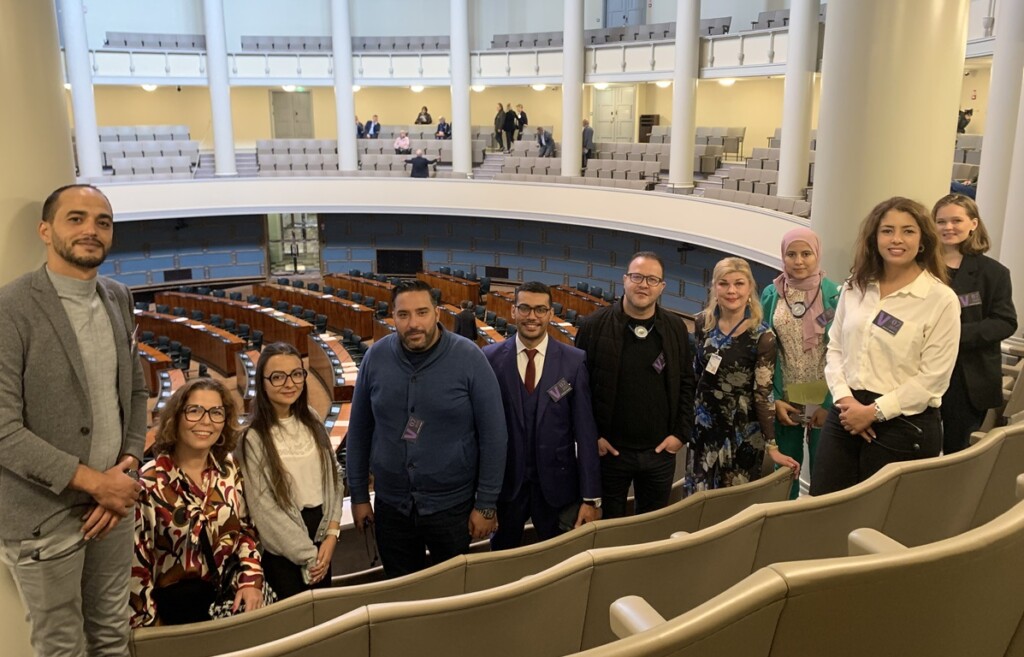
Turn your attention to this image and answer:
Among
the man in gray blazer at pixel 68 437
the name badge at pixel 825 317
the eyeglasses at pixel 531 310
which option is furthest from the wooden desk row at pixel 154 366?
the name badge at pixel 825 317

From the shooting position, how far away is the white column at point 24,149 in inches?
87.7

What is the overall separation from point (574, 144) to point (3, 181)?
15803 millimetres

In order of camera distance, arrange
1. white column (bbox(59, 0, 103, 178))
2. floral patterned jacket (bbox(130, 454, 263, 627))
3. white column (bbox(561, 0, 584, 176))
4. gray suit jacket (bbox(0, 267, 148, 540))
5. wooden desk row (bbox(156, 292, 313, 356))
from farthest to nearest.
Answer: white column (bbox(561, 0, 584, 176)), white column (bbox(59, 0, 103, 178)), wooden desk row (bbox(156, 292, 313, 356)), floral patterned jacket (bbox(130, 454, 263, 627)), gray suit jacket (bbox(0, 267, 148, 540))

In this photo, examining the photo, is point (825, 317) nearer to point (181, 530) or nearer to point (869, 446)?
point (869, 446)

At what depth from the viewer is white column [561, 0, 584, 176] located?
1706cm

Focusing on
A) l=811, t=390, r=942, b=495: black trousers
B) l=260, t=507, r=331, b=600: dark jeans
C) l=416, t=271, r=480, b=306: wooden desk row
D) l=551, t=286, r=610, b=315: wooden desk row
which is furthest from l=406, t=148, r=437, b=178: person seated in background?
l=811, t=390, r=942, b=495: black trousers

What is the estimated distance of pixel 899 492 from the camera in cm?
218

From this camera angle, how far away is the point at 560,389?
317cm

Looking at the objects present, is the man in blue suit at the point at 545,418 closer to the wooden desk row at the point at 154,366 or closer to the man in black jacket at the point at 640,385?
the man in black jacket at the point at 640,385

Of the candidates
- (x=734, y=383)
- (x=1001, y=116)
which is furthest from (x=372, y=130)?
(x=734, y=383)

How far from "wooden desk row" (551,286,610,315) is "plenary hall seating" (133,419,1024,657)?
11.8m

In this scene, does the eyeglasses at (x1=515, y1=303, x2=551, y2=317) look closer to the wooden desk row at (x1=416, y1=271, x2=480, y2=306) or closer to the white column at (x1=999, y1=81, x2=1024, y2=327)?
the white column at (x1=999, y1=81, x2=1024, y2=327)

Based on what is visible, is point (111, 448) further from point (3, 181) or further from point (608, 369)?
point (608, 369)

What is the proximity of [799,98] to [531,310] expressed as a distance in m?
11.4
